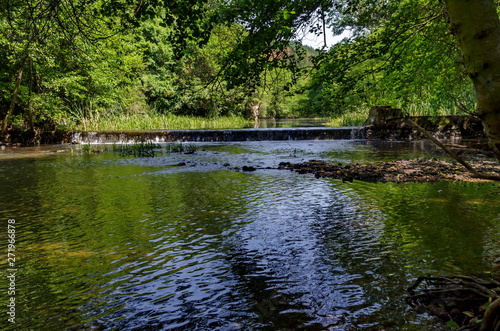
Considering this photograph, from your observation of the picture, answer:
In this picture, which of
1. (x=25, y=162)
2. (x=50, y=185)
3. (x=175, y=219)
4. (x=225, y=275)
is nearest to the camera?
(x=225, y=275)

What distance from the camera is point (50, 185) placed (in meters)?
10.1

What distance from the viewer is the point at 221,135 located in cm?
2488

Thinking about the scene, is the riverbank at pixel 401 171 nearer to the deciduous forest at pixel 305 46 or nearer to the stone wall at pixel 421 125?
the deciduous forest at pixel 305 46

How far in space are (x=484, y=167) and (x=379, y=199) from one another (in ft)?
17.3

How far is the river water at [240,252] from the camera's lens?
3234 millimetres

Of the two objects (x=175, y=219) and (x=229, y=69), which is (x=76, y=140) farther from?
(x=229, y=69)

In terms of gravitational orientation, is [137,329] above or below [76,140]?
below

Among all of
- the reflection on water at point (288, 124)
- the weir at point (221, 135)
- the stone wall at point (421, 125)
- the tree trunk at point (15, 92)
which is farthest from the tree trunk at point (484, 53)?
the reflection on water at point (288, 124)

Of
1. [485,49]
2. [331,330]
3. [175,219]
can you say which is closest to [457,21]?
[485,49]

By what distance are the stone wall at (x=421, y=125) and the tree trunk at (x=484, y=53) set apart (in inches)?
737

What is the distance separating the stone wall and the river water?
45.4 feet

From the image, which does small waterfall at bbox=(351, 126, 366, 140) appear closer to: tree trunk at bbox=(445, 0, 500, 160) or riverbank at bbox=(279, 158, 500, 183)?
riverbank at bbox=(279, 158, 500, 183)

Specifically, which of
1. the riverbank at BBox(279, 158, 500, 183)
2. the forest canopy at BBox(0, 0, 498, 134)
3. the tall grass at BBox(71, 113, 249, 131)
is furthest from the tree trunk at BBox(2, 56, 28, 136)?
the riverbank at BBox(279, 158, 500, 183)

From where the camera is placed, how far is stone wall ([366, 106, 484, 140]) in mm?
20578
